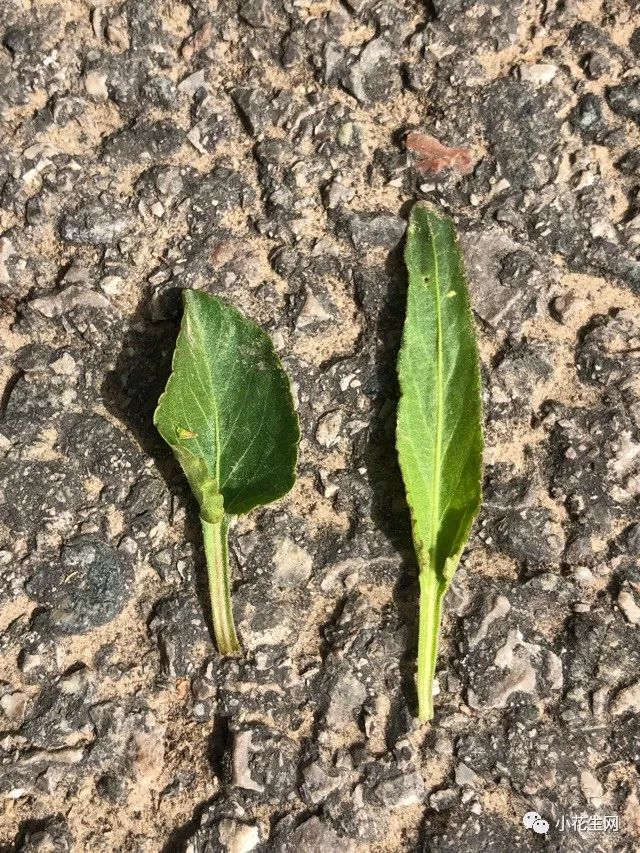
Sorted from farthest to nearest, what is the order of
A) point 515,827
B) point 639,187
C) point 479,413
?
1. point 639,187
2. point 479,413
3. point 515,827

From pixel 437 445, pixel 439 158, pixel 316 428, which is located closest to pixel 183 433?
pixel 316 428

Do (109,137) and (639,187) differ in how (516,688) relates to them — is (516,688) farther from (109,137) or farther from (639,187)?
(109,137)

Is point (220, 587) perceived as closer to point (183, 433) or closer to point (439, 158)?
point (183, 433)

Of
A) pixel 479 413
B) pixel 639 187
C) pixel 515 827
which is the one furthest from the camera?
pixel 639 187

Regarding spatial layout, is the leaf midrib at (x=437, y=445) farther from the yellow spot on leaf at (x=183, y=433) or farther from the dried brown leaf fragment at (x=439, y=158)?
the yellow spot on leaf at (x=183, y=433)

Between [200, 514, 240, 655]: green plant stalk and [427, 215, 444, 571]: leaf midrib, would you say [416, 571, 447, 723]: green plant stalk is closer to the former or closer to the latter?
[427, 215, 444, 571]: leaf midrib

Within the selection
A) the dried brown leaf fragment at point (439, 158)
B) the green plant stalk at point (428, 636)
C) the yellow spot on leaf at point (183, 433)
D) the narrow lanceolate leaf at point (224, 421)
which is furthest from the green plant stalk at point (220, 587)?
the dried brown leaf fragment at point (439, 158)

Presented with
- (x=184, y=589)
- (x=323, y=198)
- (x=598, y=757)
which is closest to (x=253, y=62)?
(x=323, y=198)
